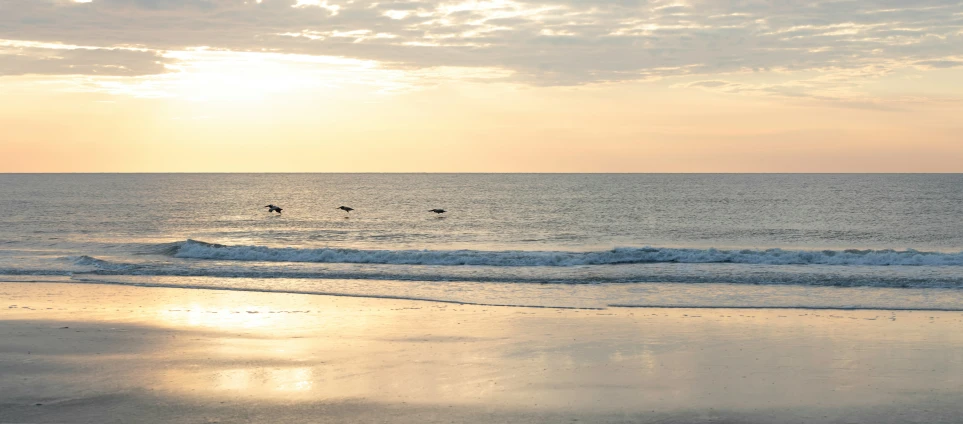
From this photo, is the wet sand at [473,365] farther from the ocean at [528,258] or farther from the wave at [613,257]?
the wave at [613,257]

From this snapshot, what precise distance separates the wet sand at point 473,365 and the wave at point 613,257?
11.5m

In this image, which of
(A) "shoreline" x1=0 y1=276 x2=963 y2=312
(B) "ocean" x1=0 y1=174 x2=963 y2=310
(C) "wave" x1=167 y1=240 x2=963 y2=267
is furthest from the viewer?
(C) "wave" x1=167 y1=240 x2=963 y2=267

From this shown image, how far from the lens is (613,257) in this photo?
3005 cm

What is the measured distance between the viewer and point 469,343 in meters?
13.9

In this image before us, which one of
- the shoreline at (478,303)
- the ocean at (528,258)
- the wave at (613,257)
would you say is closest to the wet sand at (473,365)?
the shoreline at (478,303)

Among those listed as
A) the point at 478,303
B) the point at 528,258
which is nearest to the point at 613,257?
the point at 528,258

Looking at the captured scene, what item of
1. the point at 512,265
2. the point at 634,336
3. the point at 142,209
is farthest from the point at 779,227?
the point at 142,209

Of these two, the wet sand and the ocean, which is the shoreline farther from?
the wet sand

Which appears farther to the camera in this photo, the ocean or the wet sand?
the ocean

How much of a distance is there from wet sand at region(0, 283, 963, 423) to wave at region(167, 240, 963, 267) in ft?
37.6

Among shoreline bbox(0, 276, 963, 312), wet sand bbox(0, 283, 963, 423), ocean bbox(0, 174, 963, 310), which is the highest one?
wet sand bbox(0, 283, 963, 423)

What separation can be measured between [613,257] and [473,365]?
734 inches

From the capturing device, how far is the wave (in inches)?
1122

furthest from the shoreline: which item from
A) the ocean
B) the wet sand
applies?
the wet sand
